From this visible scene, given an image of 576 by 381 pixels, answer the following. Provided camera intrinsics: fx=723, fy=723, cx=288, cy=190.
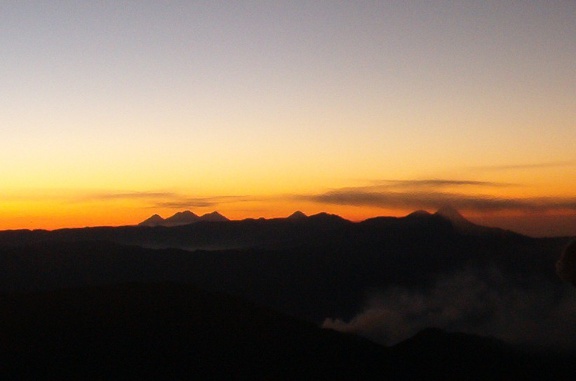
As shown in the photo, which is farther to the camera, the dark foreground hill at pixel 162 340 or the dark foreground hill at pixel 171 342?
the dark foreground hill at pixel 171 342

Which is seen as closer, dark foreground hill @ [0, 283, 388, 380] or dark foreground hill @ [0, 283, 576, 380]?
dark foreground hill @ [0, 283, 388, 380]

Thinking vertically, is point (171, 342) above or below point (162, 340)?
below

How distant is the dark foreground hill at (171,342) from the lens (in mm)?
61375

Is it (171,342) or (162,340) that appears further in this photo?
(171,342)

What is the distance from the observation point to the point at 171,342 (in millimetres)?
68000

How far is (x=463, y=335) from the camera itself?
109125 millimetres

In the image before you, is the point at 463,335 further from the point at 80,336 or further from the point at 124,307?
the point at 80,336

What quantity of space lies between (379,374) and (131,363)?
27450 millimetres

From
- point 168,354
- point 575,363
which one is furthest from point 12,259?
point 575,363

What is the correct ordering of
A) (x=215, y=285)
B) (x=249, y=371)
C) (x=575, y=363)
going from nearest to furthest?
(x=249, y=371) < (x=575, y=363) < (x=215, y=285)

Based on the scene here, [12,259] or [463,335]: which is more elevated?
[12,259]

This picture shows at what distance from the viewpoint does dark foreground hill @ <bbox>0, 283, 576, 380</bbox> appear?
6138 centimetres

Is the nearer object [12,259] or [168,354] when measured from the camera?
[168,354]

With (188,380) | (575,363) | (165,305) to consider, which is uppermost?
(165,305)
